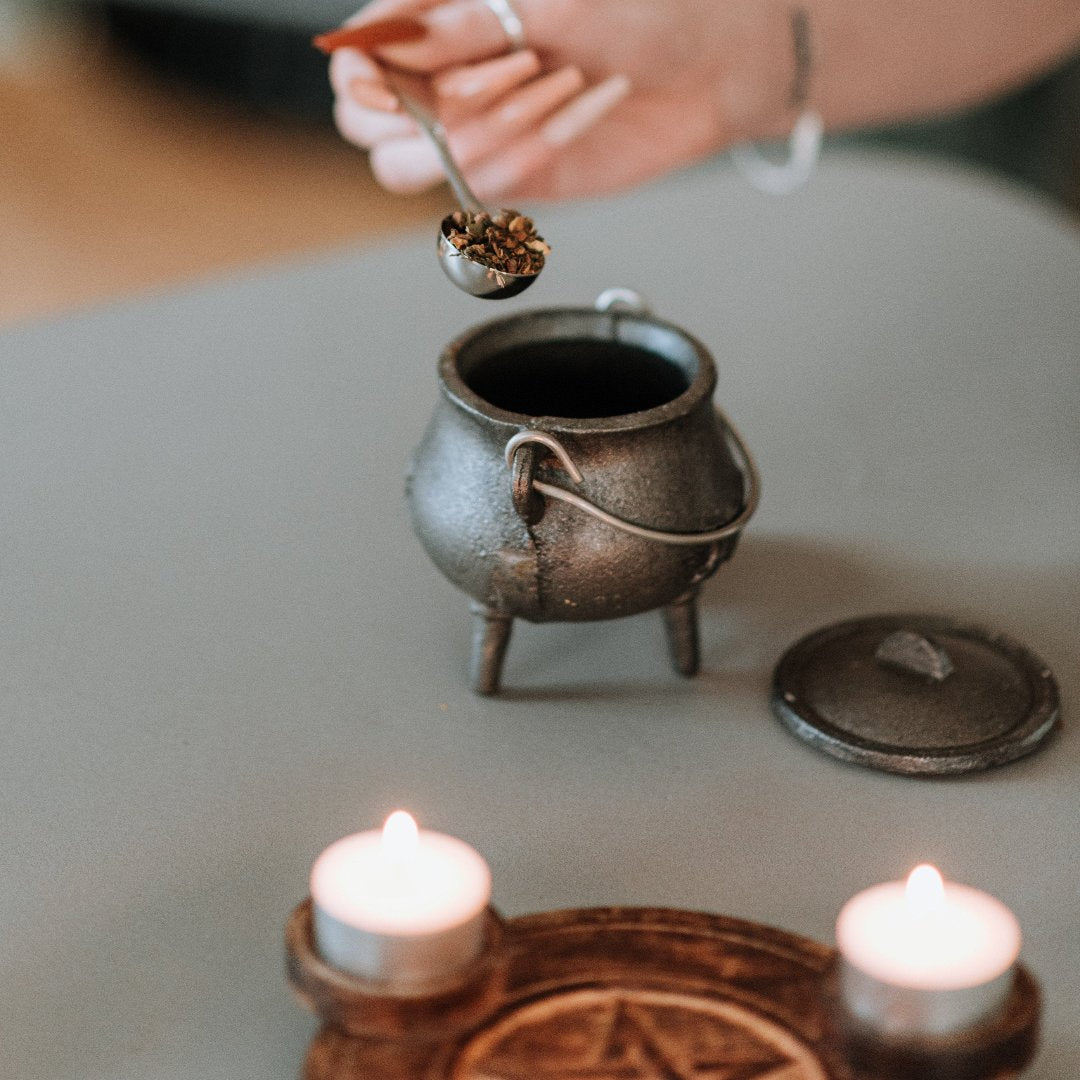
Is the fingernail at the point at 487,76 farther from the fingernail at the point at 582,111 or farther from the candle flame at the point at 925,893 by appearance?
the candle flame at the point at 925,893

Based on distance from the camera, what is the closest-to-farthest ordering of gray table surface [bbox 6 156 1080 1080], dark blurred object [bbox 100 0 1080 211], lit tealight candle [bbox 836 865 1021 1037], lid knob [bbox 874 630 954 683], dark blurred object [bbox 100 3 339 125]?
lit tealight candle [bbox 836 865 1021 1037] < gray table surface [bbox 6 156 1080 1080] < lid knob [bbox 874 630 954 683] < dark blurred object [bbox 100 0 1080 211] < dark blurred object [bbox 100 3 339 125]

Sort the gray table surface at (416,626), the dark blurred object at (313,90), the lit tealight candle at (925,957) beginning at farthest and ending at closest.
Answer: the dark blurred object at (313,90) < the gray table surface at (416,626) < the lit tealight candle at (925,957)

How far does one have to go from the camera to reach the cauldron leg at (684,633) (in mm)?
800

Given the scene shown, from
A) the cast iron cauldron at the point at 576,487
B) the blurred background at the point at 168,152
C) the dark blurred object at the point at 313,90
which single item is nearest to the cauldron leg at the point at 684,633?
the cast iron cauldron at the point at 576,487

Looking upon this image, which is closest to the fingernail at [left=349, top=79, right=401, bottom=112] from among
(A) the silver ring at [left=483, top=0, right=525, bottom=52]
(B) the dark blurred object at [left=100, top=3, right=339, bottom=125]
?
(A) the silver ring at [left=483, top=0, right=525, bottom=52]

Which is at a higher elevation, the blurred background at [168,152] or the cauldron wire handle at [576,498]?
the cauldron wire handle at [576,498]

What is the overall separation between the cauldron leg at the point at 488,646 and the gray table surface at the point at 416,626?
0.6 inches

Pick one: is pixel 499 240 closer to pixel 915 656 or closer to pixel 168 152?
pixel 915 656

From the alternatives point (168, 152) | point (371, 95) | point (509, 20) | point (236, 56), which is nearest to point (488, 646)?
point (371, 95)

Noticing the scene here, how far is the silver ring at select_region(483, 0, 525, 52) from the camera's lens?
1109 mm

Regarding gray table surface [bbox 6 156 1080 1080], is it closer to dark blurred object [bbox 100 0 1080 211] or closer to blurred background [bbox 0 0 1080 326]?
dark blurred object [bbox 100 0 1080 211]

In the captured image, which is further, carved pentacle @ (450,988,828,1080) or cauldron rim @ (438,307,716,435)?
cauldron rim @ (438,307,716,435)

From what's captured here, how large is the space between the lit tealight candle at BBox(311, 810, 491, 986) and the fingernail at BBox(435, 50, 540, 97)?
69 cm

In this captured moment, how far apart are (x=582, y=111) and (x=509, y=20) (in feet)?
0.28
